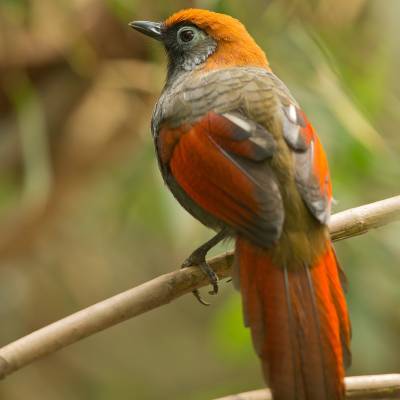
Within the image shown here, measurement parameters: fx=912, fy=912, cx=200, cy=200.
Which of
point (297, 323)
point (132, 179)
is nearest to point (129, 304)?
point (297, 323)

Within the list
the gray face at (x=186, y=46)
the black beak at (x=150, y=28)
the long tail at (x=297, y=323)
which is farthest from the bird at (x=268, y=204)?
the black beak at (x=150, y=28)

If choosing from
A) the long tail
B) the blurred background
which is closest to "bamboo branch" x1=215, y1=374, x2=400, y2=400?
the long tail

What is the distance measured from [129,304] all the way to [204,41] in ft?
4.87

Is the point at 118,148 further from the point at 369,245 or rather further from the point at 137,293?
the point at 137,293

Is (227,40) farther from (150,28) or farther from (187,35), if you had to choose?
(150,28)

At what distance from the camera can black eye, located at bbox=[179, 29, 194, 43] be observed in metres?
3.73

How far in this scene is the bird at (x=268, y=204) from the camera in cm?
241

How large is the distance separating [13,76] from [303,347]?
124 inches

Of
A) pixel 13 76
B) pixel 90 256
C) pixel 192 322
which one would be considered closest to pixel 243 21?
pixel 13 76

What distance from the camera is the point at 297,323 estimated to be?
2455mm

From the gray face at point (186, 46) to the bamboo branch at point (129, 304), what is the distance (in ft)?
3.53

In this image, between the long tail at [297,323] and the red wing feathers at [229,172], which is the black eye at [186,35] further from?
the long tail at [297,323]

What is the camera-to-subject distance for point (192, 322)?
292 inches

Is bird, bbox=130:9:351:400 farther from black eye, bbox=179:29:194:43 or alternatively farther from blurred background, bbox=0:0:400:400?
blurred background, bbox=0:0:400:400
